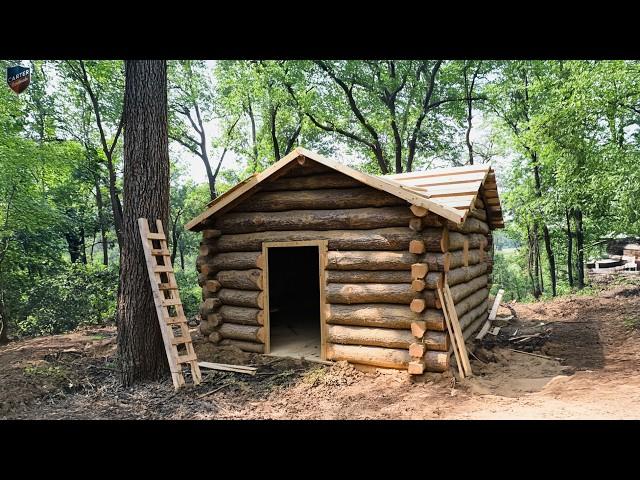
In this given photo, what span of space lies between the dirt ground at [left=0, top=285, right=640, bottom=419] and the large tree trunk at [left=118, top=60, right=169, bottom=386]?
464 mm

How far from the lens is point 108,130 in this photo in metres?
19.4

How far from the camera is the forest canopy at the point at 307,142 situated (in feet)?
38.7

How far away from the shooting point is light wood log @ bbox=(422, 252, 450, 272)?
642 cm

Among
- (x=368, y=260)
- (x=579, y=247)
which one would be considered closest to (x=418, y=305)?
(x=368, y=260)

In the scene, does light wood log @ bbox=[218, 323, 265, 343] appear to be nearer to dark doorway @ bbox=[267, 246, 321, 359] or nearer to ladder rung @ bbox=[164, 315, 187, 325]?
dark doorway @ bbox=[267, 246, 321, 359]

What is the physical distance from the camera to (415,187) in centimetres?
753

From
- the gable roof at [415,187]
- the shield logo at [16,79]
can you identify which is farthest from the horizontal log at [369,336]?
the shield logo at [16,79]

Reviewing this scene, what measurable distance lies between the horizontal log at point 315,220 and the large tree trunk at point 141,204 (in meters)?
1.55

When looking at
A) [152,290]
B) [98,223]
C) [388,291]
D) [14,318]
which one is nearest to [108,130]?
[98,223]

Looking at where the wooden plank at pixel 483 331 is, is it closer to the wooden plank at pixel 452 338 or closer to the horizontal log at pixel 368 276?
the wooden plank at pixel 452 338

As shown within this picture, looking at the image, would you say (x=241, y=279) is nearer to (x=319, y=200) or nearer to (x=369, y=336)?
(x=319, y=200)

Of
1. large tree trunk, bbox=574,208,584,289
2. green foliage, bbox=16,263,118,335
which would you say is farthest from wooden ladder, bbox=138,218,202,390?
large tree trunk, bbox=574,208,584,289
